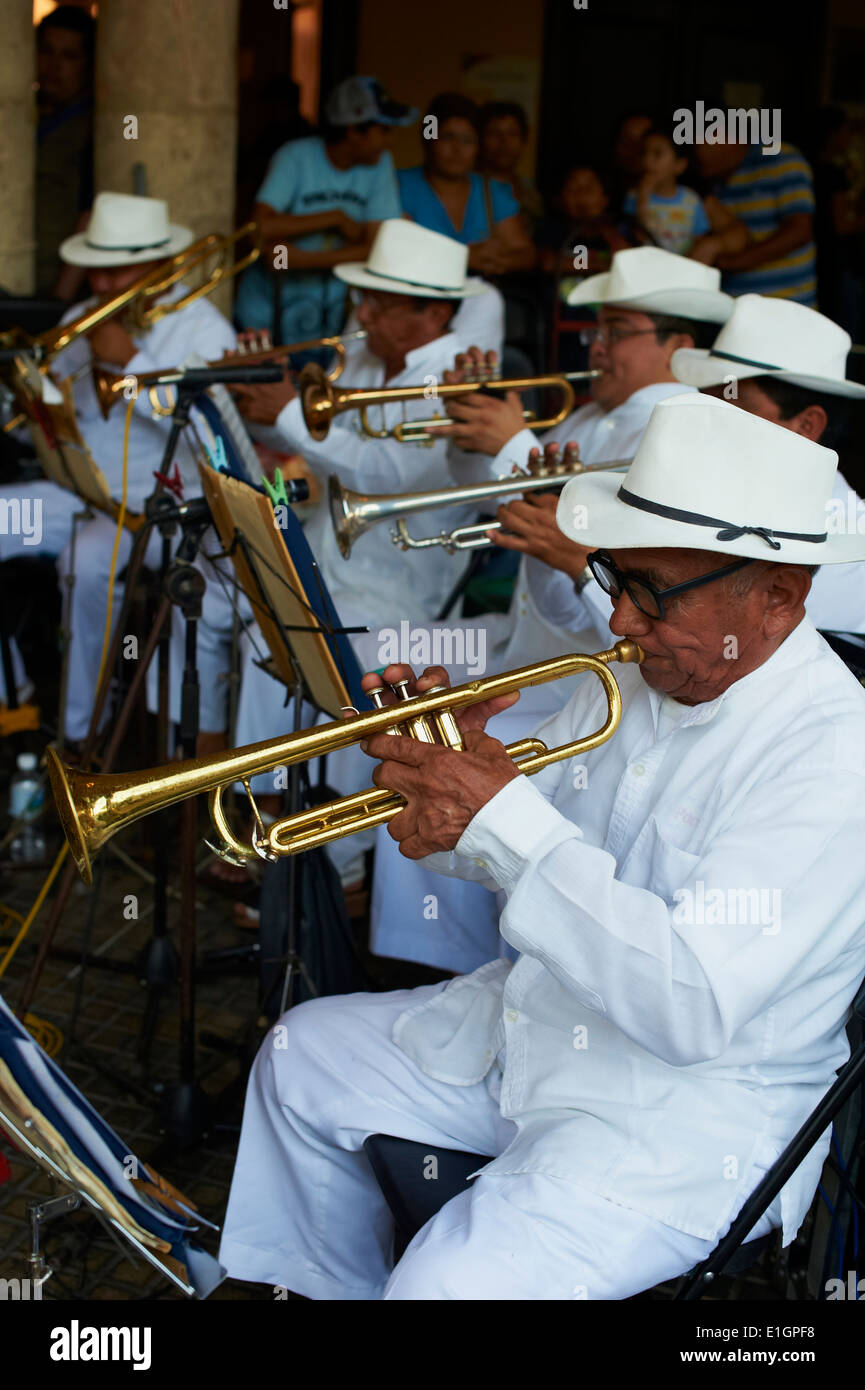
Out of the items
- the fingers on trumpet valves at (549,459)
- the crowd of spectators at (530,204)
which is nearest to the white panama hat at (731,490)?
the fingers on trumpet valves at (549,459)

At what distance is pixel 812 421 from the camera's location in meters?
3.37

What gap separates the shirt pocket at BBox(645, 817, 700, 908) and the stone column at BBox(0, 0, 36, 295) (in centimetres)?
470

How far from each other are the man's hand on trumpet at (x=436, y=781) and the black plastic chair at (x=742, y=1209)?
1.73ft

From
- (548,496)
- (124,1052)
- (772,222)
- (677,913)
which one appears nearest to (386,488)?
(548,496)

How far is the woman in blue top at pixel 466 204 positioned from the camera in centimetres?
612

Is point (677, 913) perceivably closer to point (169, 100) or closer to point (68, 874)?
point (68, 874)

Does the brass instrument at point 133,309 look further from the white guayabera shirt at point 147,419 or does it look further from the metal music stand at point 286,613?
the metal music stand at point 286,613

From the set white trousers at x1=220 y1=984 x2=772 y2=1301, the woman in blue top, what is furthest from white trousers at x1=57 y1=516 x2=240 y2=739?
white trousers at x1=220 y1=984 x2=772 y2=1301

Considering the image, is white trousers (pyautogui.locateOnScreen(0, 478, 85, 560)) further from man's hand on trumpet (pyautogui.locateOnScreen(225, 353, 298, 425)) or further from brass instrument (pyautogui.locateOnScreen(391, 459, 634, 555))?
brass instrument (pyautogui.locateOnScreen(391, 459, 634, 555))

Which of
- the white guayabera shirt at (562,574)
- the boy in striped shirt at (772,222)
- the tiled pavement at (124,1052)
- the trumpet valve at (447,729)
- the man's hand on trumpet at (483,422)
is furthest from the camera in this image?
the boy in striped shirt at (772,222)

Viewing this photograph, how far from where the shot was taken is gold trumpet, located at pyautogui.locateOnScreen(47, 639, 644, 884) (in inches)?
80.7

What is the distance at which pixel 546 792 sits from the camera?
102 inches

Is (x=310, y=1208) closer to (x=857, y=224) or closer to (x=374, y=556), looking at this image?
(x=374, y=556)

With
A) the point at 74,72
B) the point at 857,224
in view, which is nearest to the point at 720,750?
the point at 74,72
